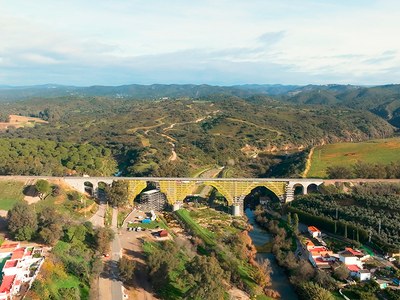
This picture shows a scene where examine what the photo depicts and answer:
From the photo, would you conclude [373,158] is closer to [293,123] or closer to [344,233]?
[344,233]

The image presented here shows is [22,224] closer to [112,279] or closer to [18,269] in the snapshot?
[18,269]

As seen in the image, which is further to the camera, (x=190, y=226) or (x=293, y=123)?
(x=293, y=123)

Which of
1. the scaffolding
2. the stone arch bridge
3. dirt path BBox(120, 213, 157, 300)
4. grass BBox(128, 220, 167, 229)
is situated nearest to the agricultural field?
the stone arch bridge

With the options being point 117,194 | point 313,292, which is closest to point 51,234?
point 117,194

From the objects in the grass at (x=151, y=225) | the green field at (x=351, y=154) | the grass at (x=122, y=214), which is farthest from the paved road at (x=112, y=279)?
the green field at (x=351, y=154)

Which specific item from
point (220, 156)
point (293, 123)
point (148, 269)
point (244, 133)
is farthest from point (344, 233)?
point (293, 123)

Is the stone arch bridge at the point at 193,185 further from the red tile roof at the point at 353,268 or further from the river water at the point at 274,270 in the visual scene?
the red tile roof at the point at 353,268
